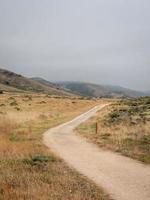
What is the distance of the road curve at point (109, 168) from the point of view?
11.6m

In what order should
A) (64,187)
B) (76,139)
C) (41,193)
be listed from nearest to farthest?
(41,193), (64,187), (76,139)

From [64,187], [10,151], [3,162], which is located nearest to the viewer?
[64,187]

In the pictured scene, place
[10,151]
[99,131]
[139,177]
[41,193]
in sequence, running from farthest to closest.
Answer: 1. [99,131]
2. [10,151]
3. [139,177]
4. [41,193]

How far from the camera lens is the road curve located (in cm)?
1163

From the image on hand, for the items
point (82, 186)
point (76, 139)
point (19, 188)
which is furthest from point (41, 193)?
point (76, 139)

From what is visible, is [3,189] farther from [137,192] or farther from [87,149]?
[87,149]

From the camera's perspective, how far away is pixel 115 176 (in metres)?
13.6

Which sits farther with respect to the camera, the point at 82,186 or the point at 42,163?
the point at 42,163

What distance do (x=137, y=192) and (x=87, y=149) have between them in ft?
30.2

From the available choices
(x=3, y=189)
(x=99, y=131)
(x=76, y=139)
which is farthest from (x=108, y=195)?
(x=99, y=131)

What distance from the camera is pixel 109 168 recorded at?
15.2m

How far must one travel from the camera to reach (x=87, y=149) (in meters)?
20.6

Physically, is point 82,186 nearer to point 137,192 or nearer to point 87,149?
point 137,192

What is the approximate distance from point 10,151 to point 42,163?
10.2 feet
